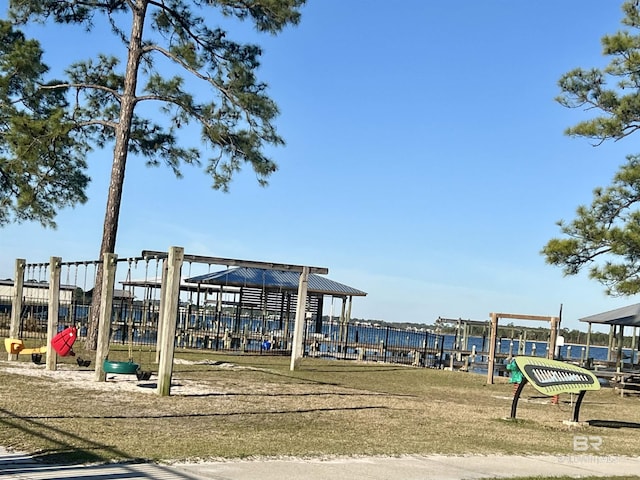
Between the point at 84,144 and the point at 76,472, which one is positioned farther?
the point at 84,144

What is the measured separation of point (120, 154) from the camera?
20906mm

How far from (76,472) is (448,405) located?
853 cm

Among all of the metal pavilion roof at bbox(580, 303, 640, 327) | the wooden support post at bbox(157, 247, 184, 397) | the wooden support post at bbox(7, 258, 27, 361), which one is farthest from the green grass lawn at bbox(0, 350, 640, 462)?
the metal pavilion roof at bbox(580, 303, 640, 327)

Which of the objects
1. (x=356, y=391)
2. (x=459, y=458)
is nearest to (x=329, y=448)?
(x=459, y=458)

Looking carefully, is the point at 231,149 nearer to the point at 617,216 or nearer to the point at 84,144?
the point at 84,144

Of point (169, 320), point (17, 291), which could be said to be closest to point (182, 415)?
point (169, 320)

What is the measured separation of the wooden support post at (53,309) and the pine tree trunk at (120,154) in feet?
14.9

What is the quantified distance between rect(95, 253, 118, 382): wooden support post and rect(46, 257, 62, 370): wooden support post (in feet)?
6.08

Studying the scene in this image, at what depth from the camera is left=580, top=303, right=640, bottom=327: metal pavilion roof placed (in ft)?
80.1

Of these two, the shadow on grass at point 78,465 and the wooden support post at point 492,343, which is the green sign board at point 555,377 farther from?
the wooden support post at point 492,343

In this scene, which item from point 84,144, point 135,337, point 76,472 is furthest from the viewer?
point 135,337

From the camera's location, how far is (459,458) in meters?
8.31

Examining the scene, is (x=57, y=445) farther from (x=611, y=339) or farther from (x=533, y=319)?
(x=611, y=339)

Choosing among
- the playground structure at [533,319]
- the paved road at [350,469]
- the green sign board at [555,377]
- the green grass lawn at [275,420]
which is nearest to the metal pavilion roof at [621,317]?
the playground structure at [533,319]
